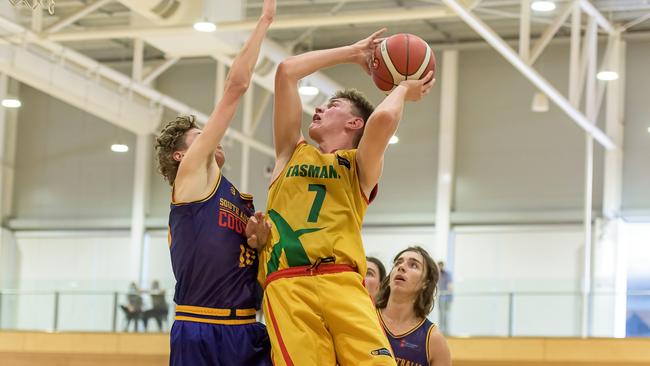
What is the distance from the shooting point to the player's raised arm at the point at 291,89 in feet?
17.4

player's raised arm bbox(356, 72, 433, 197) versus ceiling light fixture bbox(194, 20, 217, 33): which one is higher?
ceiling light fixture bbox(194, 20, 217, 33)

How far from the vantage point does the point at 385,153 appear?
22859mm

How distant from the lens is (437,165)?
932 inches

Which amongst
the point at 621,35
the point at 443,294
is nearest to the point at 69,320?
the point at 443,294

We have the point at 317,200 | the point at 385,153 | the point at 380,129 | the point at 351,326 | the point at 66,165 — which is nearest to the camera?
the point at 351,326

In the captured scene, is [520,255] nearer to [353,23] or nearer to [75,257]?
[353,23]

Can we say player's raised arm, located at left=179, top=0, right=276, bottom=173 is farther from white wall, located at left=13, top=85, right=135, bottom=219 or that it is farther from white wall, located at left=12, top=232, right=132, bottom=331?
white wall, located at left=13, top=85, right=135, bottom=219

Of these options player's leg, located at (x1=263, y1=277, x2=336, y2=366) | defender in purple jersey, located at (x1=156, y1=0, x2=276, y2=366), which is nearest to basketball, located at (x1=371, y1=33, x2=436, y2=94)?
defender in purple jersey, located at (x1=156, y1=0, x2=276, y2=366)

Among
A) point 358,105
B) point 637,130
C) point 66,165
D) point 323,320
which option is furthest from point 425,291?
point 66,165

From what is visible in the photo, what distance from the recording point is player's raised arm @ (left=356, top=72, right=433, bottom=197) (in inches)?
195

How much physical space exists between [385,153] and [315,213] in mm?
17877

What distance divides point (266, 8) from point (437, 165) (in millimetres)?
18689

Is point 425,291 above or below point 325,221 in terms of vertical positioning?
below

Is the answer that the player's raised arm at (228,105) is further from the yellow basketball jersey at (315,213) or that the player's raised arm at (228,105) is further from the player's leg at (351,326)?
the player's leg at (351,326)
